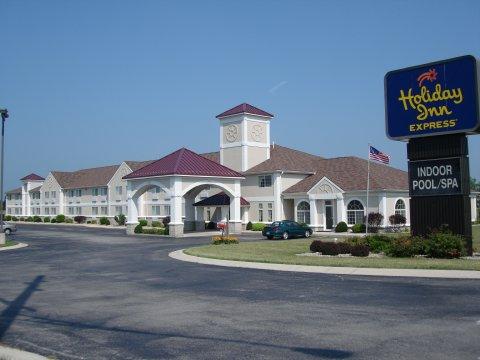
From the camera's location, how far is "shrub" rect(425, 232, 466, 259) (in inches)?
826

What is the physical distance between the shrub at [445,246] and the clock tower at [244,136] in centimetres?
3512

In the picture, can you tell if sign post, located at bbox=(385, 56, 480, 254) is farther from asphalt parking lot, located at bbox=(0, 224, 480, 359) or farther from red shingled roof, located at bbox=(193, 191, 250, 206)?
red shingled roof, located at bbox=(193, 191, 250, 206)

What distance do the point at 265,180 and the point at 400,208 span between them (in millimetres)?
13769

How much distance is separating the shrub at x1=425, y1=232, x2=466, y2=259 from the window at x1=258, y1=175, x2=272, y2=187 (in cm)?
3208

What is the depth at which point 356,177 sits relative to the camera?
47781mm

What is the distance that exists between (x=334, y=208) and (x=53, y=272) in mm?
32270

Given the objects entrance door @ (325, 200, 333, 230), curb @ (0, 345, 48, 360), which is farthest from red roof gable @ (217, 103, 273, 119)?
curb @ (0, 345, 48, 360)

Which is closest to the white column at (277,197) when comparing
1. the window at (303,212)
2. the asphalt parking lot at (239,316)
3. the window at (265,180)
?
the window at (265,180)

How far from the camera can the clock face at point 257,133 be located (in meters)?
56.6

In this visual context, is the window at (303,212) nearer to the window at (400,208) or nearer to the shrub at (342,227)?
the shrub at (342,227)

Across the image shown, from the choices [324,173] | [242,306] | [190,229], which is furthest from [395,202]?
[242,306]

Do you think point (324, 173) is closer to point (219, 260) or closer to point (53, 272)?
point (219, 260)

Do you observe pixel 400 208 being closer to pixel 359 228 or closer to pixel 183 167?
pixel 359 228

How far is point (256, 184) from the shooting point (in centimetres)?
5472
